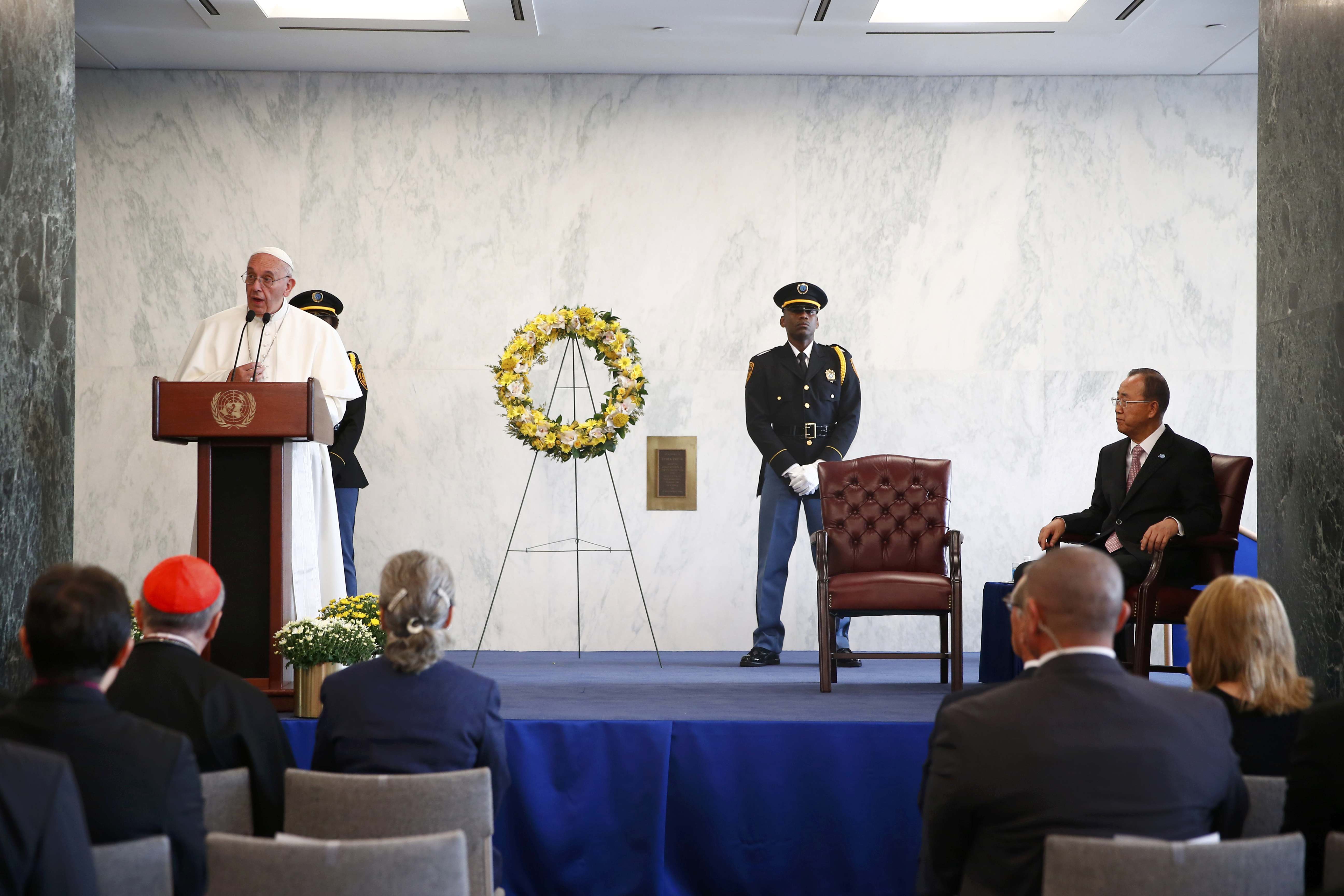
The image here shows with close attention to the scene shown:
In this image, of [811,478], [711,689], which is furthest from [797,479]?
[711,689]

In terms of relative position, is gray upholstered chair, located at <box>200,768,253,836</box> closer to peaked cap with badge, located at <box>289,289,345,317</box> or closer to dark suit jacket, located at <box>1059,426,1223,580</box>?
dark suit jacket, located at <box>1059,426,1223,580</box>

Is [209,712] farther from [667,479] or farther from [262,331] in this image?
[667,479]

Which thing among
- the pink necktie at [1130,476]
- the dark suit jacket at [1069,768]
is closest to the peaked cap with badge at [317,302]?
the pink necktie at [1130,476]

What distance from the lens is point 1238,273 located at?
7383mm

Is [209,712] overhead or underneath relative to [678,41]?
underneath

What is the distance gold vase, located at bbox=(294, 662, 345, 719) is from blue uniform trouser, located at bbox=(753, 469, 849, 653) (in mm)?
2549

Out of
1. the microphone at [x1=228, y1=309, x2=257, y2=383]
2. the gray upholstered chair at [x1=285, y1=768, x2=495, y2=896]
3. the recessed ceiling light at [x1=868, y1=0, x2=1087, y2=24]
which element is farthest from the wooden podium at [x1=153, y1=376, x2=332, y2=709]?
the recessed ceiling light at [x1=868, y1=0, x2=1087, y2=24]

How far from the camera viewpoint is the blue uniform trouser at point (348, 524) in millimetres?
6441

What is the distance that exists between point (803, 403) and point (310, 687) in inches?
122

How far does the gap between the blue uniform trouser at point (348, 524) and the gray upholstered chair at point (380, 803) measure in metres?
4.26

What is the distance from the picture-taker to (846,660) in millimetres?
5297

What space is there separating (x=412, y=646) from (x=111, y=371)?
18.2ft

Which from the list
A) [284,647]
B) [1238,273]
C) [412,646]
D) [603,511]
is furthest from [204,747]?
[1238,273]

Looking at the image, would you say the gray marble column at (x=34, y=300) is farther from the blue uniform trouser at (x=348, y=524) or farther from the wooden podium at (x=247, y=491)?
the blue uniform trouser at (x=348, y=524)
